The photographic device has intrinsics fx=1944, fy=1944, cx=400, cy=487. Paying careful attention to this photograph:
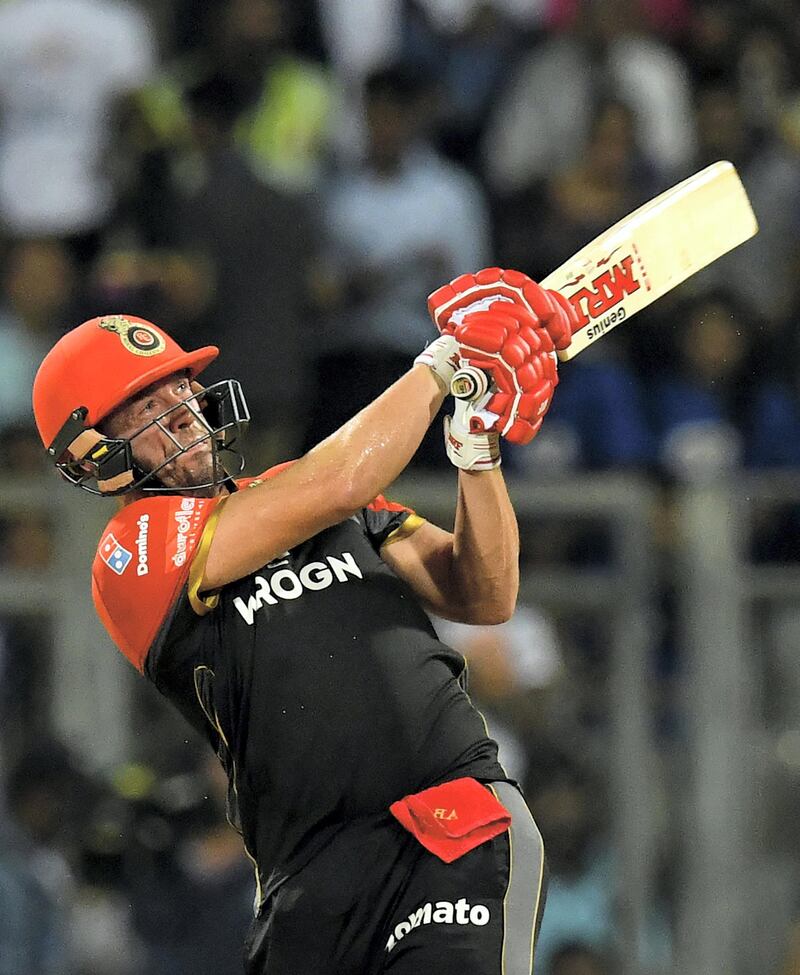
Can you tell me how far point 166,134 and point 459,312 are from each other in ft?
15.3

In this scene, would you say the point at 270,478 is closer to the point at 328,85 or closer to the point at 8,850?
the point at 8,850

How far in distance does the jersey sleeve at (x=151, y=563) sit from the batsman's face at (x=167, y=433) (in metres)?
0.09

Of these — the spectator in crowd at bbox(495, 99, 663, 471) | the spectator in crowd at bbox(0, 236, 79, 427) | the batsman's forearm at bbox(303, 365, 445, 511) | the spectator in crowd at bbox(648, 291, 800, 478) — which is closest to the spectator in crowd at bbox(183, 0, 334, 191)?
the spectator in crowd at bbox(495, 99, 663, 471)

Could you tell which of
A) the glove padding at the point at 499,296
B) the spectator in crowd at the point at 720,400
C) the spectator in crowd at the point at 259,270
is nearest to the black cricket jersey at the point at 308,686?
the glove padding at the point at 499,296

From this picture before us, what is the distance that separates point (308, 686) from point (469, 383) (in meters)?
0.63

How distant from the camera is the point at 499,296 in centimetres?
358

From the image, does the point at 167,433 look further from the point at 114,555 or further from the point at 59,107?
the point at 59,107

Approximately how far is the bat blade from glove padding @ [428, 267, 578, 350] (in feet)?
0.97

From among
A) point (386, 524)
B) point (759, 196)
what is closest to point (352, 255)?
point (759, 196)

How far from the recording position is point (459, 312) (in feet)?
11.8

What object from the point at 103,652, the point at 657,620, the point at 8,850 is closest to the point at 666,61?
the point at 657,620

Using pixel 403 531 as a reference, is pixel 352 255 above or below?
above

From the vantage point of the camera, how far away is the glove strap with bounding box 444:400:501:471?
11.7 feet

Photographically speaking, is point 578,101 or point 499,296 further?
point 578,101
